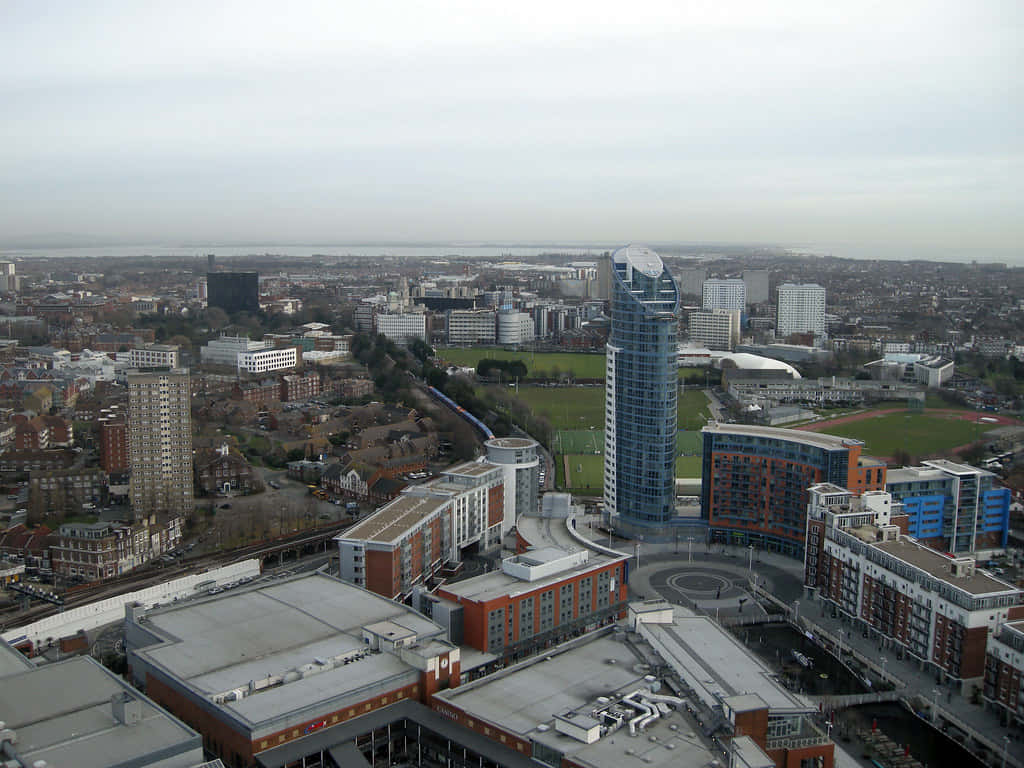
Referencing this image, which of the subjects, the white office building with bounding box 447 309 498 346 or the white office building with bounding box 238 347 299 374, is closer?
the white office building with bounding box 238 347 299 374

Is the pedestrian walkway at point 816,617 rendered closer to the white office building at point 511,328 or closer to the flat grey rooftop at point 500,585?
the flat grey rooftop at point 500,585

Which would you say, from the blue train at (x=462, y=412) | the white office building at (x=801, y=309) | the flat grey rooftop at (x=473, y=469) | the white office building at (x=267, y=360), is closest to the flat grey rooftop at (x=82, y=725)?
the flat grey rooftop at (x=473, y=469)

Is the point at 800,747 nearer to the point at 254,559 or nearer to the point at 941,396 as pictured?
the point at 254,559

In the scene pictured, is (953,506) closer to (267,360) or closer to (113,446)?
(113,446)

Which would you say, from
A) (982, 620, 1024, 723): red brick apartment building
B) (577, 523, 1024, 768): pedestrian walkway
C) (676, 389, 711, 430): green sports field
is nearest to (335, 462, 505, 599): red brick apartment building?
(577, 523, 1024, 768): pedestrian walkway

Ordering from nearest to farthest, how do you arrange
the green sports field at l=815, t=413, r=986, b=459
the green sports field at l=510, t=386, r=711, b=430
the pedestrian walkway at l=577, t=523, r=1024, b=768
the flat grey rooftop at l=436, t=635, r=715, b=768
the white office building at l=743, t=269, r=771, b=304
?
the flat grey rooftop at l=436, t=635, r=715, b=768
the pedestrian walkway at l=577, t=523, r=1024, b=768
the green sports field at l=815, t=413, r=986, b=459
the green sports field at l=510, t=386, r=711, b=430
the white office building at l=743, t=269, r=771, b=304

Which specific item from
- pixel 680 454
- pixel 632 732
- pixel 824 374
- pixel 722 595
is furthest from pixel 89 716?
pixel 824 374

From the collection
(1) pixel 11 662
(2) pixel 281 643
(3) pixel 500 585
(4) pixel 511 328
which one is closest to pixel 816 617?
(3) pixel 500 585

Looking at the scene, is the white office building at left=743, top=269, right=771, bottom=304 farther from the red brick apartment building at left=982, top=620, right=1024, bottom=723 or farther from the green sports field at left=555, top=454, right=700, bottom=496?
the red brick apartment building at left=982, top=620, right=1024, bottom=723
